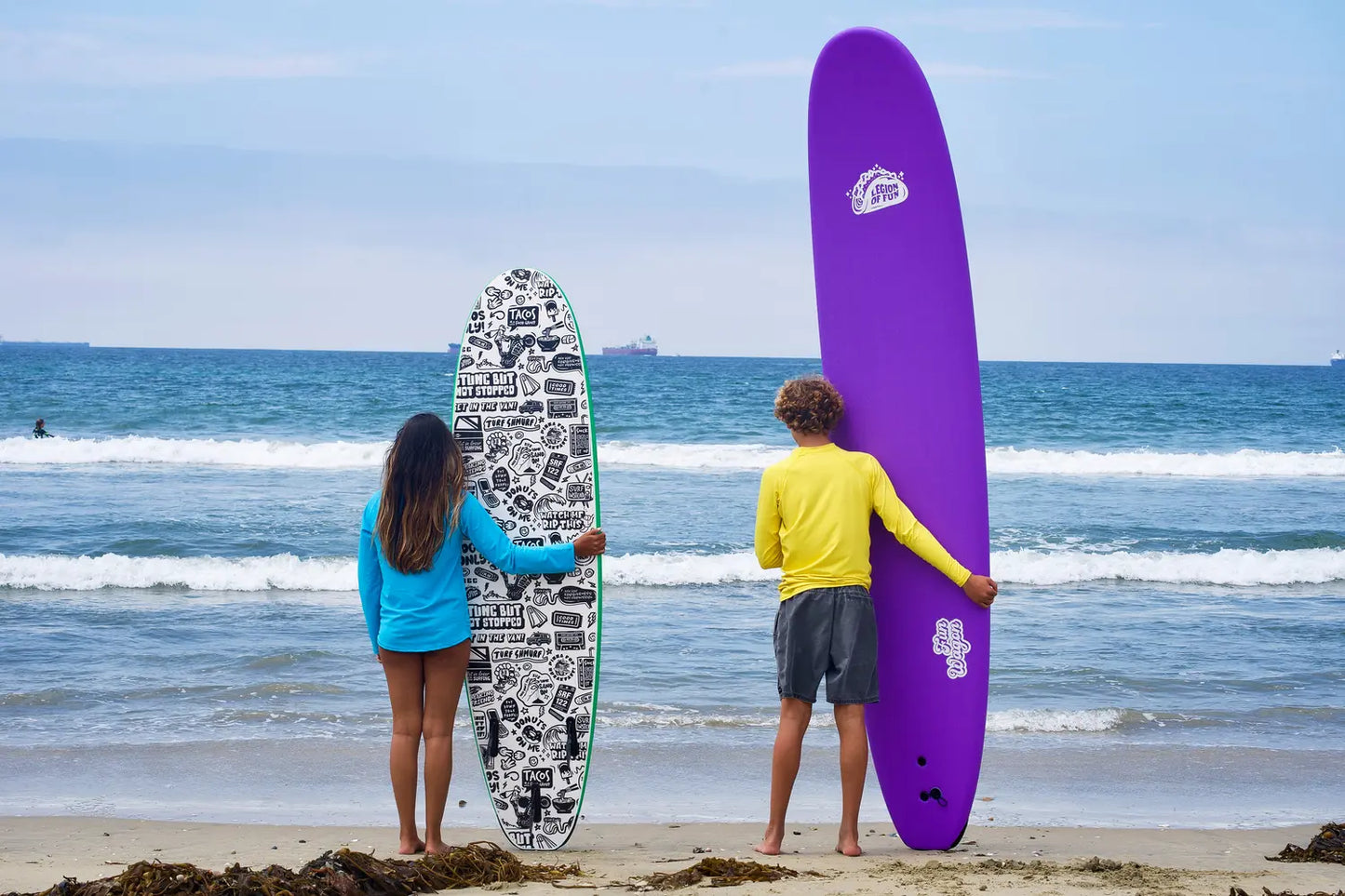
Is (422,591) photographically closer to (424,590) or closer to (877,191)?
(424,590)

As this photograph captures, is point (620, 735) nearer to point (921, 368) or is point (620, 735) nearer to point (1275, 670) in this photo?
point (921, 368)

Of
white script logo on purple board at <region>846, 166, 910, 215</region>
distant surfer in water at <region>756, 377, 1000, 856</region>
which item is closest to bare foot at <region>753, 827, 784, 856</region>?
distant surfer in water at <region>756, 377, 1000, 856</region>

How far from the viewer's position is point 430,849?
320cm

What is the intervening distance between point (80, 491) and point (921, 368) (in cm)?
1222

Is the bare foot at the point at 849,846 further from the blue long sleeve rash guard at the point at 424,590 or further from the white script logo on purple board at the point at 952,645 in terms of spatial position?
the blue long sleeve rash guard at the point at 424,590

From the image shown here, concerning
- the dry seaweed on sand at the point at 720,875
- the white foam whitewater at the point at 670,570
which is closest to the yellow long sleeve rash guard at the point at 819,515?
the dry seaweed on sand at the point at 720,875

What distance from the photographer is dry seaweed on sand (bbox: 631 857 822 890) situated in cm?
291

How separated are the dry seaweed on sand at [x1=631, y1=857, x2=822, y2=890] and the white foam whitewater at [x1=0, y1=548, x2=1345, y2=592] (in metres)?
4.84

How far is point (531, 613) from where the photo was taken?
11.8 feet

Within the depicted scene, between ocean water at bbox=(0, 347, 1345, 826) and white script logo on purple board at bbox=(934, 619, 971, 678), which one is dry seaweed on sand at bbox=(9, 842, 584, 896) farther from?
white script logo on purple board at bbox=(934, 619, 971, 678)

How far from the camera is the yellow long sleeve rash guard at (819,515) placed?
10.4ft

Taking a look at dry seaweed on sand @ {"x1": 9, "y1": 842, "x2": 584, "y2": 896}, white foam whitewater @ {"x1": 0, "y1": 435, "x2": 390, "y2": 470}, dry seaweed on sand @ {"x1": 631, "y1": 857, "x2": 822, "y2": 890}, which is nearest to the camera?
dry seaweed on sand @ {"x1": 9, "y1": 842, "x2": 584, "y2": 896}

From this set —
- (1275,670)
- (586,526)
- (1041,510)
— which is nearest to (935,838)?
(586,526)

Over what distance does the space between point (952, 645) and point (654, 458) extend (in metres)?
13.7
